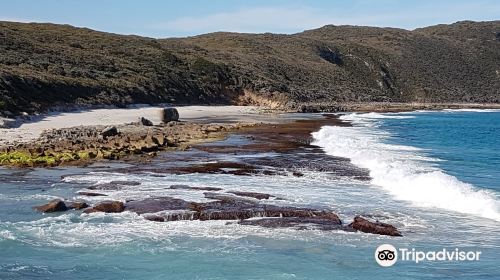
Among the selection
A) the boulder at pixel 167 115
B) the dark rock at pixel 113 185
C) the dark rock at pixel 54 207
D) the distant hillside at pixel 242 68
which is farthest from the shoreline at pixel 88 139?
the dark rock at pixel 54 207

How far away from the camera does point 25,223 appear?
1552 cm

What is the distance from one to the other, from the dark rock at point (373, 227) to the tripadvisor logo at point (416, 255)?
112 cm

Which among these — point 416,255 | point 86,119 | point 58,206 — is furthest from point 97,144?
point 416,255

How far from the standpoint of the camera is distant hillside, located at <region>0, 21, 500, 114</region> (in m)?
60.4

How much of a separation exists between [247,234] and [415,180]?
10.2 m

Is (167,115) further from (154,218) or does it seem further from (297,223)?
(297,223)

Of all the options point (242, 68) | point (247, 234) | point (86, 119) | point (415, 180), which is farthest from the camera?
point (242, 68)

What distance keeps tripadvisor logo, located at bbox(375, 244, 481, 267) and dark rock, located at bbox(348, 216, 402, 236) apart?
1.12m

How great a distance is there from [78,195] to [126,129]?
21.0 meters

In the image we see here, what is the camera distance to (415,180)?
22.8 m

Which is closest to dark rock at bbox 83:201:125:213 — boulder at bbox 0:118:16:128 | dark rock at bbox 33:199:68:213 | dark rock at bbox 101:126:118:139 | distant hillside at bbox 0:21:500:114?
dark rock at bbox 33:199:68:213

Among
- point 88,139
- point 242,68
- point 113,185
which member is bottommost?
point 113,185

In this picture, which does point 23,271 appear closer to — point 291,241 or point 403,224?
point 291,241

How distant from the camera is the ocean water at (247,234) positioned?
12.3 metres
